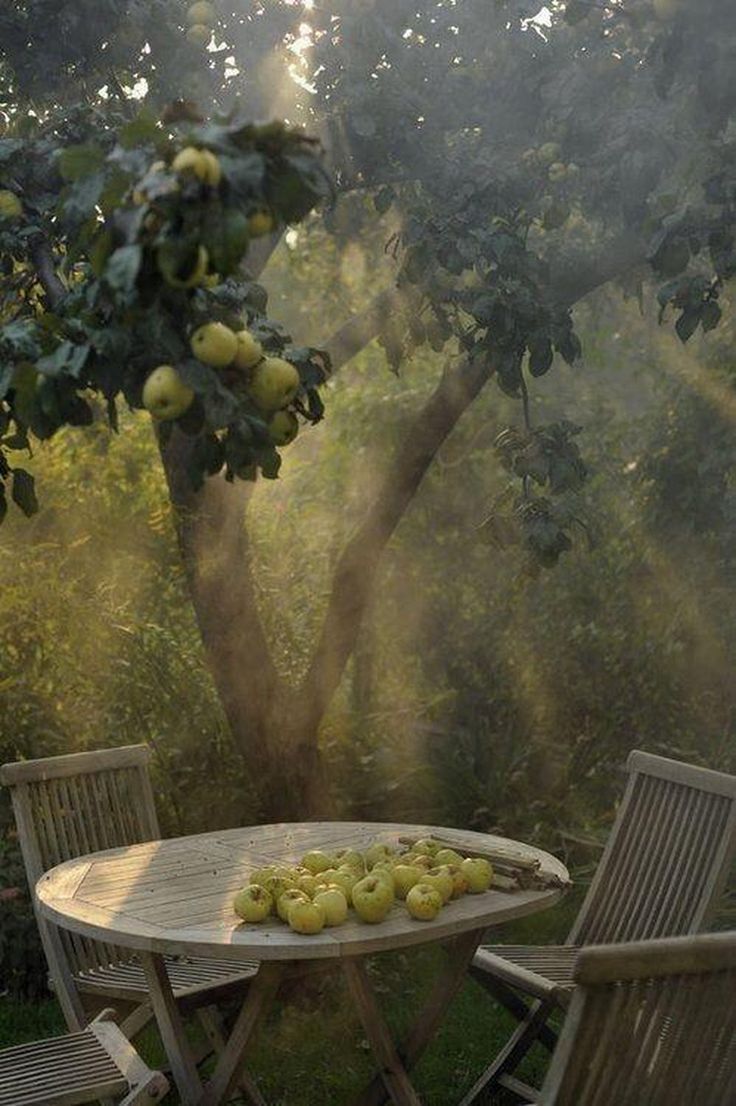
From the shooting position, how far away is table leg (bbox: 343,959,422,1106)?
12.4 feet

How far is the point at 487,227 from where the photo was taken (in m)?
4.87

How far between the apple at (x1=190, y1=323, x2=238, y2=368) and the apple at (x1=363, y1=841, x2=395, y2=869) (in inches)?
70.9

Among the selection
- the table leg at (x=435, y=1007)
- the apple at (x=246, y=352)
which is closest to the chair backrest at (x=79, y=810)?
the table leg at (x=435, y=1007)

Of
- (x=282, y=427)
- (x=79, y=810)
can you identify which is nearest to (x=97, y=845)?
(x=79, y=810)

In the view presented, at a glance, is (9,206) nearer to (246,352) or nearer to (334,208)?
(246,352)

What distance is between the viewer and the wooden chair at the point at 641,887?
4250 millimetres

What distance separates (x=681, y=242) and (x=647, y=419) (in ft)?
14.8

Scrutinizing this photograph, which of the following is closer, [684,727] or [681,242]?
[681,242]

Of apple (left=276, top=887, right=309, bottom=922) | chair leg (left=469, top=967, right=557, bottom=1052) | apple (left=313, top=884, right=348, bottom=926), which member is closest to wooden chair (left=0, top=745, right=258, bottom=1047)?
chair leg (left=469, top=967, right=557, bottom=1052)

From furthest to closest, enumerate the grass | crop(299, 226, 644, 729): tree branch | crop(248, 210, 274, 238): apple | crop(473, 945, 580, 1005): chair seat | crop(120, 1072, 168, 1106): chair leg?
1. crop(299, 226, 644, 729): tree branch
2. the grass
3. crop(473, 945, 580, 1005): chair seat
4. crop(120, 1072, 168, 1106): chair leg
5. crop(248, 210, 274, 238): apple

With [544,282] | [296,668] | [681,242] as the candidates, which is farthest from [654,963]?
[296,668]

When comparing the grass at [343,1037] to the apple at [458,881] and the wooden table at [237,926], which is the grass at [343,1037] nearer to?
the wooden table at [237,926]

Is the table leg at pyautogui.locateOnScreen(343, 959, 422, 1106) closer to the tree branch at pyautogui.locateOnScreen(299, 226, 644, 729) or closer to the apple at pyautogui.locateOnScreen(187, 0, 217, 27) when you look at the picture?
the tree branch at pyautogui.locateOnScreen(299, 226, 644, 729)

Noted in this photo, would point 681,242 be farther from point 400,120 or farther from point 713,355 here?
point 713,355
